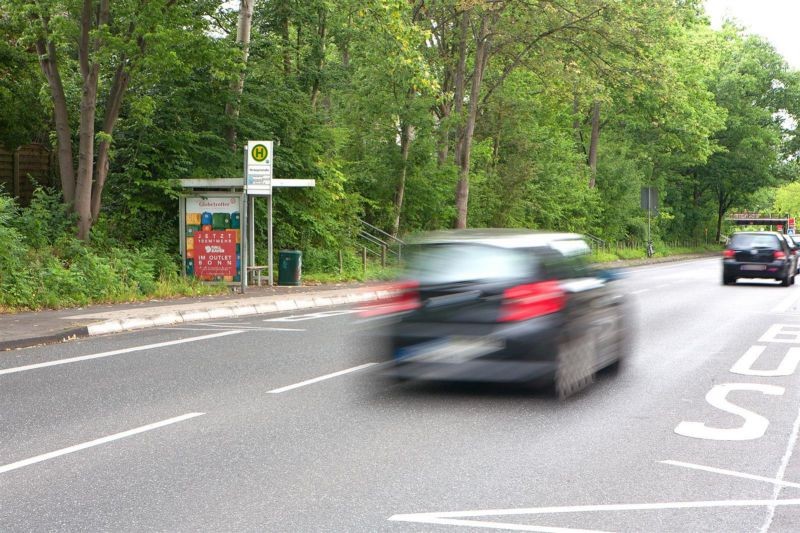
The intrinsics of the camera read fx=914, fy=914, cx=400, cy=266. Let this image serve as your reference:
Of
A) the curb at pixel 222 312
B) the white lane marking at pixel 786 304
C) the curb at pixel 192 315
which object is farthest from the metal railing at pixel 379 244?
the white lane marking at pixel 786 304

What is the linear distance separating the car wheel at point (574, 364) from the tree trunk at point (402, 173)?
22134 mm

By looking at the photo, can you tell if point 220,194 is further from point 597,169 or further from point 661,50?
point 597,169

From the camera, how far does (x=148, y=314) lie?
49.8 ft

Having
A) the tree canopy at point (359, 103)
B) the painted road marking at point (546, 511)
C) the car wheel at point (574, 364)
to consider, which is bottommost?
the painted road marking at point (546, 511)

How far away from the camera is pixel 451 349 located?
26.7ft

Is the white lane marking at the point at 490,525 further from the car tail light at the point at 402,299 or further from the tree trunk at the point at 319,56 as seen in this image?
the tree trunk at the point at 319,56

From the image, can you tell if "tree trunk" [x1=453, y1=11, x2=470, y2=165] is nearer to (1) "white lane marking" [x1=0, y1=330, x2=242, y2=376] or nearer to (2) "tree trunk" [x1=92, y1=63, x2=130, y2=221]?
(2) "tree trunk" [x1=92, y1=63, x2=130, y2=221]

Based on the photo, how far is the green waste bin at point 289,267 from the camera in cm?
2257

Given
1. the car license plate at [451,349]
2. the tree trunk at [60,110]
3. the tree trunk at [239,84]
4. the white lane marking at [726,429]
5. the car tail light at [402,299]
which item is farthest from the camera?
the tree trunk at [239,84]

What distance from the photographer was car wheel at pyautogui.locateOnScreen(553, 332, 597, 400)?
26.9ft

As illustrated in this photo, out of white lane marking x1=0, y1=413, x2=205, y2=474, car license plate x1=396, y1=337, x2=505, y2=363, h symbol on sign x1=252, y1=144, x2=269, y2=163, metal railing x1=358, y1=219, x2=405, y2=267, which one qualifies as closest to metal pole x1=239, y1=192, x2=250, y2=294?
h symbol on sign x1=252, y1=144, x2=269, y2=163

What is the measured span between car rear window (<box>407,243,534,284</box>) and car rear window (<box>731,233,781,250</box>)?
19.9 m

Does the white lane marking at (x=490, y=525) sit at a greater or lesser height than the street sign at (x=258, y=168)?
lesser

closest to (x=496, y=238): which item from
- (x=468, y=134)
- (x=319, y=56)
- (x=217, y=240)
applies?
(x=217, y=240)
